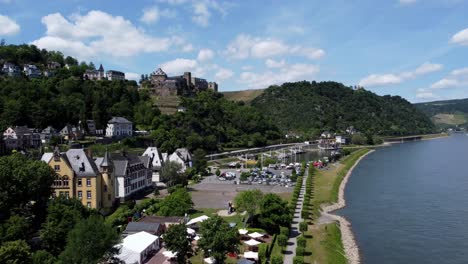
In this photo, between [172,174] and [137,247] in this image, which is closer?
[137,247]

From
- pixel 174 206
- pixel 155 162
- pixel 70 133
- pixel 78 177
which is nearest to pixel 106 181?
pixel 78 177

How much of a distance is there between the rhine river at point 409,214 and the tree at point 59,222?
22.6 m

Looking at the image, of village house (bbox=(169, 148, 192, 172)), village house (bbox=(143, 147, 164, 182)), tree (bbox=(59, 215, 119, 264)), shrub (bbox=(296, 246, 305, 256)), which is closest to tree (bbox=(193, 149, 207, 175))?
village house (bbox=(169, 148, 192, 172))

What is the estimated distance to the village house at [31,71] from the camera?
113312mm

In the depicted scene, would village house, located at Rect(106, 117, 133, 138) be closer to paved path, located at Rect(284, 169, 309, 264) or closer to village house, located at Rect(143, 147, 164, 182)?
village house, located at Rect(143, 147, 164, 182)

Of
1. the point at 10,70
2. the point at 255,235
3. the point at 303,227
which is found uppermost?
the point at 10,70

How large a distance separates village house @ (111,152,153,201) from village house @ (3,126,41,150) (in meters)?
27.2

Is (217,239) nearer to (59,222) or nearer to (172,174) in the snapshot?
(59,222)

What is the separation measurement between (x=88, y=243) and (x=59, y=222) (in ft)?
22.9

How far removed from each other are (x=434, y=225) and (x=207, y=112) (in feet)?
319

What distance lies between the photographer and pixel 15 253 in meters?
23.2

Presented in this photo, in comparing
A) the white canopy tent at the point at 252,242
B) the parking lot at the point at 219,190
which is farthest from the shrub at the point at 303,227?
the parking lot at the point at 219,190

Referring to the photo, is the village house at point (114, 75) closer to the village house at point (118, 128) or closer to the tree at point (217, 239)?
the village house at point (118, 128)

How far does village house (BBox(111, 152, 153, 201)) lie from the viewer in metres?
47.4
